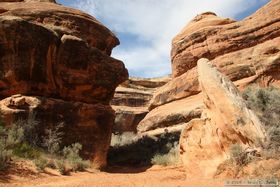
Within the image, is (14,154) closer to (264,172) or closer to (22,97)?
(22,97)

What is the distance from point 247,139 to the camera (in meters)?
8.29

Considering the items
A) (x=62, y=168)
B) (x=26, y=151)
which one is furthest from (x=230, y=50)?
(x=26, y=151)

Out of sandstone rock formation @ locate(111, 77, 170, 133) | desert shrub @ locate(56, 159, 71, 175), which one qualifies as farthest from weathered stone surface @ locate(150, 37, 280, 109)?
sandstone rock formation @ locate(111, 77, 170, 133)

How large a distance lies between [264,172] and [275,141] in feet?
3.96

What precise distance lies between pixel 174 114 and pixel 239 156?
34.4 ft

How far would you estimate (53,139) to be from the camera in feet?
40.6

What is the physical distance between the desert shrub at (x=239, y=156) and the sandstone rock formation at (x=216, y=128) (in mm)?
256

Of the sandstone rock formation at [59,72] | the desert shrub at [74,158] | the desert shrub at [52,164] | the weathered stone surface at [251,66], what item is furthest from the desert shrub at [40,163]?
the weathered stone surface at [251,66]

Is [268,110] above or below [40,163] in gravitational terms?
above

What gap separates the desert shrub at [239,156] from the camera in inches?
316

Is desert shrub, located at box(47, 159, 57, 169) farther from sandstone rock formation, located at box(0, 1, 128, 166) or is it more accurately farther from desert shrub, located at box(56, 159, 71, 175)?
sandstone rock formation, located at box(0, 1, 128, 166)

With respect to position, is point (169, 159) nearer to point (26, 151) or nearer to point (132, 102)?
point (26, 151)

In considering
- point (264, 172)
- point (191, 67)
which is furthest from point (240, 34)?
point (264, 172)

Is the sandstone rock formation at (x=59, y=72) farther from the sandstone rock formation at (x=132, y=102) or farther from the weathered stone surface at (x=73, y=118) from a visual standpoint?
the sandstone rock formation at (x=132, y=102)
